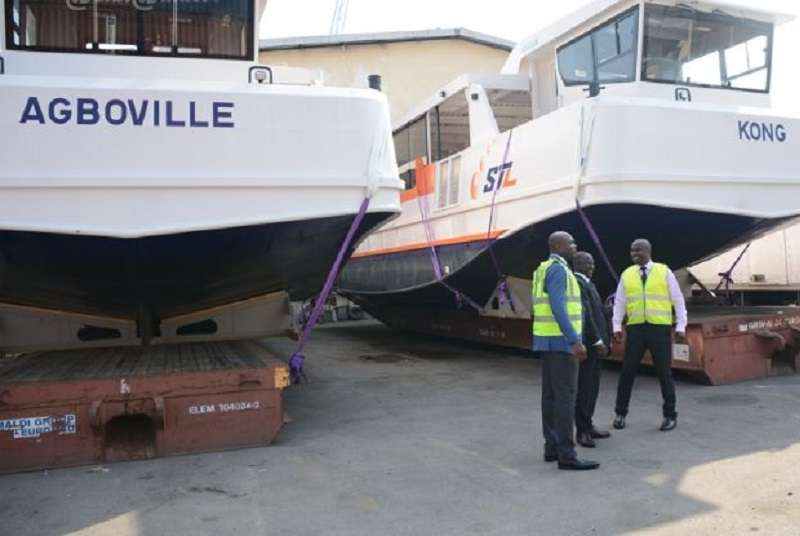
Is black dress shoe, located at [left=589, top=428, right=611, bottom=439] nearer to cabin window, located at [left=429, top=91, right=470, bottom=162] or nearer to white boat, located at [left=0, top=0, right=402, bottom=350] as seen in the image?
white boat, located at [left=0, top=0, right=402, bottom=350]

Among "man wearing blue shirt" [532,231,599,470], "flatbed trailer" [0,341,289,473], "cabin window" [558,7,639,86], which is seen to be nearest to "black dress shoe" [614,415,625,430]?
"man wearing blue shirt" [532,231,599,470]

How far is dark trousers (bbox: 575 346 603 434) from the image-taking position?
4.83 meters

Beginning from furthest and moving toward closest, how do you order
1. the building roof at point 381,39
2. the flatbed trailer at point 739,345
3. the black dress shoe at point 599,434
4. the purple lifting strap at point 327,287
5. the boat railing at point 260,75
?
1. the building roof at point 381,39
2. the flatbed trailer at point 739,345
3. the boat railing at point 260,75
4. the purple lifting strap at point 327,287
5. the black dress shoe at point 599,434

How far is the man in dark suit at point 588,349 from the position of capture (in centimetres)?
475

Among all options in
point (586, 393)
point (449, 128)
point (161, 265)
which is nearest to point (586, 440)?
point (586, 393)

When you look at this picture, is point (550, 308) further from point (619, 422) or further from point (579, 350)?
point (619, 422)

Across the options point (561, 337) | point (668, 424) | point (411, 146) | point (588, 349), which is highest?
point (411, 146)

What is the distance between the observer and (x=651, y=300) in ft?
17.1

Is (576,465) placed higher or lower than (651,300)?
lower

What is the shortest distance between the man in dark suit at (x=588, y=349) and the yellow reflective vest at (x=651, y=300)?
0.46m

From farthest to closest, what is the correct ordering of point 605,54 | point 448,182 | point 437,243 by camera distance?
point 437,243, point 448,182, point 605,54

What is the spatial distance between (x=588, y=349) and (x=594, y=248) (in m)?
2.30

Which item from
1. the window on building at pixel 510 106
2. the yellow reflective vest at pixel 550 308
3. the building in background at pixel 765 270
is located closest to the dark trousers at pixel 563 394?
the yellow reflective vest at pixel 550 308

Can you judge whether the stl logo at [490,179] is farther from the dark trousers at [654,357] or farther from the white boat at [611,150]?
the dark trousers at [654,357]
